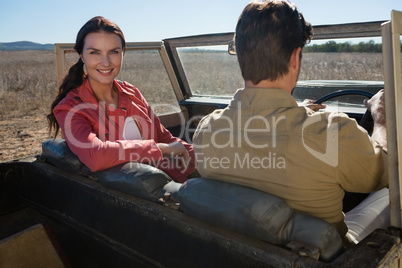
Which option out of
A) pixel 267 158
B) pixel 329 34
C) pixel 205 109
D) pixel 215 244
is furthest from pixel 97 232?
pixel 205 109

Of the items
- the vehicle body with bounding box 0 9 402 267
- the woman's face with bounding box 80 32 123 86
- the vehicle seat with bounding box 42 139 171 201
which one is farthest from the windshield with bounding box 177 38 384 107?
the vehicle seat with bounding box 42 139 171 201

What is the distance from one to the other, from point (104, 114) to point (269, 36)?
133cm

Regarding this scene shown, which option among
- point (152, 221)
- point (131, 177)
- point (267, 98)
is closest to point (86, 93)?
point (131, 177)

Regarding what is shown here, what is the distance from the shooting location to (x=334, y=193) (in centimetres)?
140

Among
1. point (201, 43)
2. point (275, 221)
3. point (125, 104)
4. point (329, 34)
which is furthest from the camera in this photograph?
point (201, 43)

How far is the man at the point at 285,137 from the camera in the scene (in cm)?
129

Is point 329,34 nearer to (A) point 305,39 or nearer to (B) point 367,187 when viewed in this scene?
(A) point 305,39

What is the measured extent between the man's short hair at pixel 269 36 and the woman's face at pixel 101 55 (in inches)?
46.5

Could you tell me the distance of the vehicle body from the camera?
1.16 m

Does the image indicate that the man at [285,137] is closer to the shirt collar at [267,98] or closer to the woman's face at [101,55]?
the shirt collar at [267,98]

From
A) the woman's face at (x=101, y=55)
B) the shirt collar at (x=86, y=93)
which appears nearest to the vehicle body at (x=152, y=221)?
the shirt collar at (x=86, y=93)

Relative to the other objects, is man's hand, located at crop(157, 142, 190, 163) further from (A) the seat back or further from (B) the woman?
(A) the seat back

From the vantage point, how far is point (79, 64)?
2520mm

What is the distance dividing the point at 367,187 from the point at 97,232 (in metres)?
1.23
